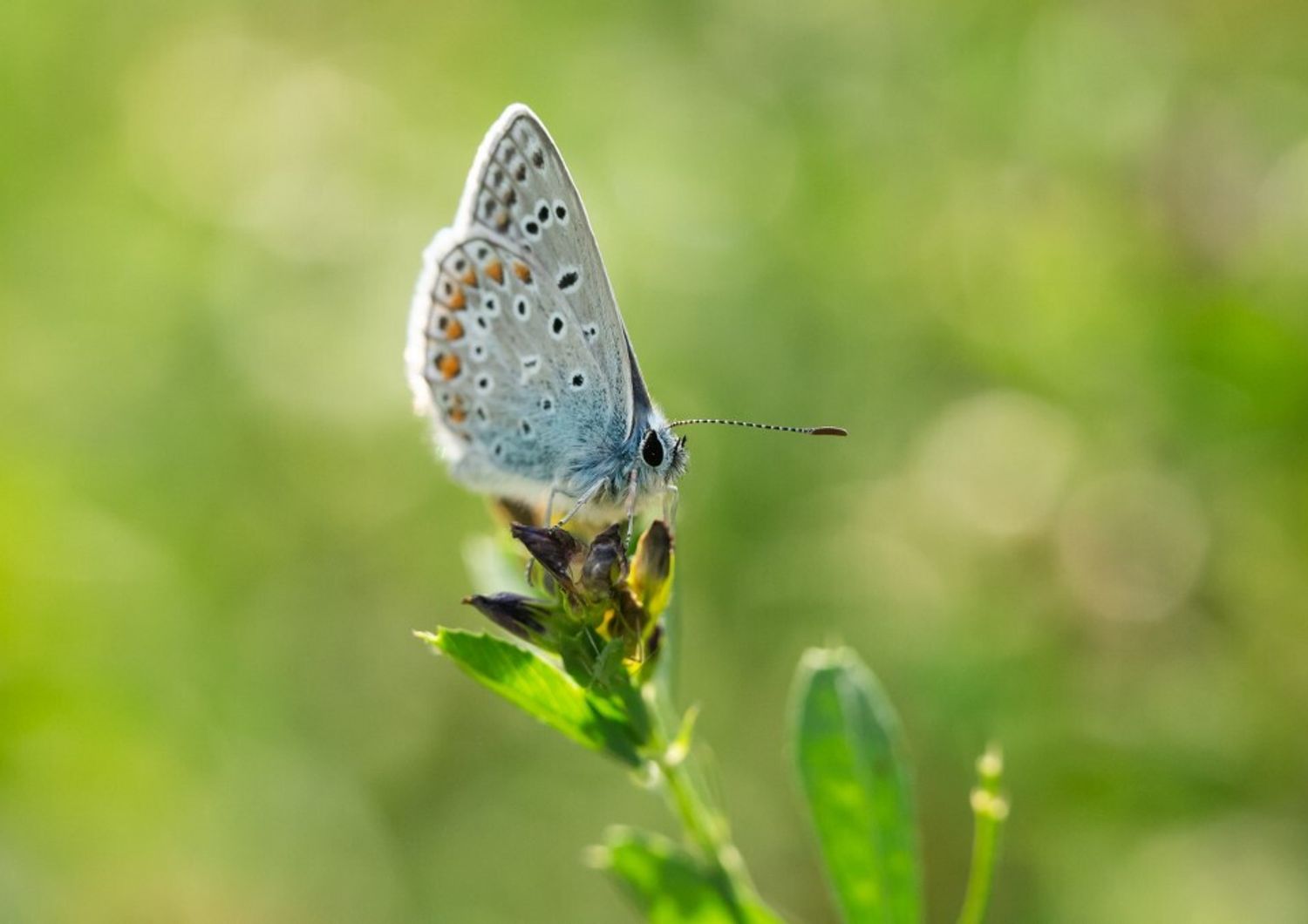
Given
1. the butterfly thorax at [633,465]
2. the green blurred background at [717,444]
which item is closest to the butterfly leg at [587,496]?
the butterfly thorax at [633,465]

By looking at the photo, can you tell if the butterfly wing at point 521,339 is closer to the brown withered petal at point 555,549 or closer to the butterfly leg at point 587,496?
the butterfly leg at point 587,496

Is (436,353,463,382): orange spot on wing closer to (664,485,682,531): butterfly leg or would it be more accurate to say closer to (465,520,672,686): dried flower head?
(664,485,682,531): butterfly leg

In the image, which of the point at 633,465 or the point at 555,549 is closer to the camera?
the point at 555,549

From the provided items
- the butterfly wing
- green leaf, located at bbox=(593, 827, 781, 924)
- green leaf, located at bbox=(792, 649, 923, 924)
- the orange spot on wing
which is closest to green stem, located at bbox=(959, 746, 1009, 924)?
green leaf, located at bbox=(792, 649, 923, 924)

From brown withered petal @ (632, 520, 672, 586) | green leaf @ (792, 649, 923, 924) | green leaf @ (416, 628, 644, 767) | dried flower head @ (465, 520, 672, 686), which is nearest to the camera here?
green leaf @ (416, 628, 644, 767)

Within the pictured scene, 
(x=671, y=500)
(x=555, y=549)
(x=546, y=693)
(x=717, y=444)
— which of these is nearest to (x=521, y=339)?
(x=671, y=500)

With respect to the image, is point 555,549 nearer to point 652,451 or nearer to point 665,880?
point 665,880

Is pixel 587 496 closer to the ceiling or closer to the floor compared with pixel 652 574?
closer to the ceiling

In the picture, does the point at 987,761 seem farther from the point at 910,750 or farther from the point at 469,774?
the point at 469,774
